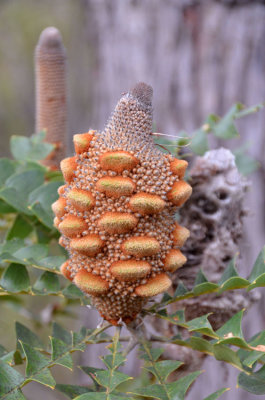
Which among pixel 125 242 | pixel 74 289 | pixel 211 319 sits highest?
pixel 125 242

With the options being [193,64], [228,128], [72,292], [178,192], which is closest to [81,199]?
[178,192]

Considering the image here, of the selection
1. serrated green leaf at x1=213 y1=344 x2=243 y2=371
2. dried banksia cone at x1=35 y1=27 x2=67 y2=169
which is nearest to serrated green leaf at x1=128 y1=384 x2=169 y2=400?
serrated green leaf at x1=213 y1=344 x2=243 y2=371

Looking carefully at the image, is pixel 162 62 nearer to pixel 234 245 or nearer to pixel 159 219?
pixel 234 245

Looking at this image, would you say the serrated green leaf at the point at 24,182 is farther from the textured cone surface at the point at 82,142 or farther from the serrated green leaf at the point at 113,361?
the serrated green leaf at the point at 113,361

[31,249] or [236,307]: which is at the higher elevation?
[31,249]

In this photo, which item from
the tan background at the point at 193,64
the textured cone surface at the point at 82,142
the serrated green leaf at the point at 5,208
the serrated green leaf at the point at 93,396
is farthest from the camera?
the tan background at the point at 193,64

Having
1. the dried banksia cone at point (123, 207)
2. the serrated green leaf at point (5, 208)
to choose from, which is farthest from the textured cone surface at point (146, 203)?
the serrated green leaf at point (5, 208)

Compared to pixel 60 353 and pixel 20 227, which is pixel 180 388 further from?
pixel 20 227

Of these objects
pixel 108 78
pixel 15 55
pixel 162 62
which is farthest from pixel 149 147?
pixel 15 55
